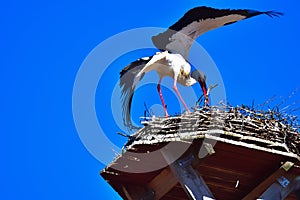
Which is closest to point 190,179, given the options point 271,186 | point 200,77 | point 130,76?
point 271,186

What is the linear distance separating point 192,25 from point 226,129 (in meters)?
3.08

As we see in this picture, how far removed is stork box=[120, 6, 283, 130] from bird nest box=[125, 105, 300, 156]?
1.70 metres

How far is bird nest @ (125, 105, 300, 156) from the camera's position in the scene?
25.0 feet

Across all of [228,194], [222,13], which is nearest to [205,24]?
[222,13]

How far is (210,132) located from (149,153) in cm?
77

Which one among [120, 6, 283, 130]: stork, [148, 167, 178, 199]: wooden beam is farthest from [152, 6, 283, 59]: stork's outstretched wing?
[148, 167, 178, 199]: wooden beam

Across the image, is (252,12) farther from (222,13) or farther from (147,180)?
(147,180)

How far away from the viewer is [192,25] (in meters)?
10.4

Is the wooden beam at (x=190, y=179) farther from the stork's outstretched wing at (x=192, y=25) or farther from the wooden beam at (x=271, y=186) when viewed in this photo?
the stork's outstretched wing at (x=192, y=25)

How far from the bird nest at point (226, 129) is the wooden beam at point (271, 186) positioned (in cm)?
20

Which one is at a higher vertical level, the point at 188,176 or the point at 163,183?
the point at 163,183

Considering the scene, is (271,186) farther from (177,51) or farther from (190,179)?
(177,51)

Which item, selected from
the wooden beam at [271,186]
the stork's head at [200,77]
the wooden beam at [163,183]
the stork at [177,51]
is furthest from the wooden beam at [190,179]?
the stork's head at [200,77]

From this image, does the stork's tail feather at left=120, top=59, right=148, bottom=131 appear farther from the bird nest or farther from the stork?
the bird nest
